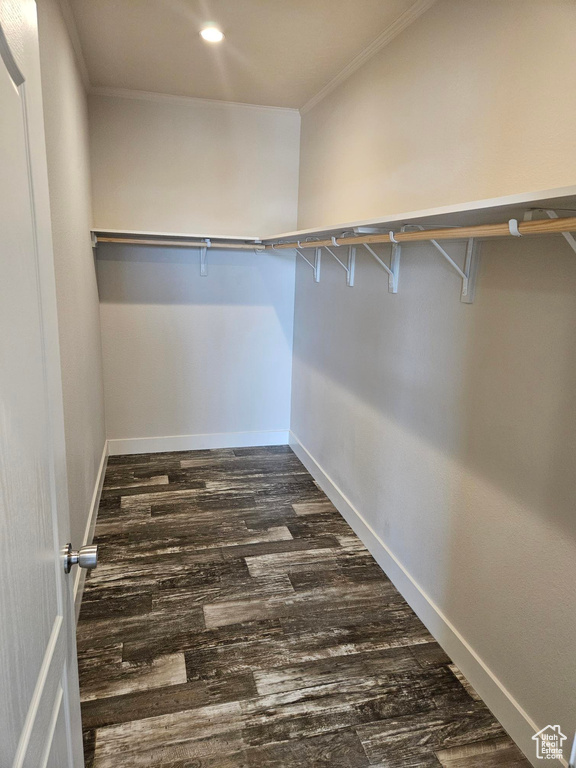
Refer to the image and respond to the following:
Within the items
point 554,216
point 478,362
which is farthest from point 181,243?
point 554,216

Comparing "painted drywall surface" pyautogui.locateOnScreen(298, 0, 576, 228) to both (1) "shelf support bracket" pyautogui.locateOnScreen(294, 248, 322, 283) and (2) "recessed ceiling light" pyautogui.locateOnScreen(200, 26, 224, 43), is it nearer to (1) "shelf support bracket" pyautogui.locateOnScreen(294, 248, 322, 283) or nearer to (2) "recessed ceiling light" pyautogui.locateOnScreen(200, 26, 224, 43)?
(1) "shelf support bracket" pyautogui.locateOnScreen(294, 248, 322, 283)

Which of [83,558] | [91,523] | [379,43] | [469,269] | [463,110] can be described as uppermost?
[379,43]

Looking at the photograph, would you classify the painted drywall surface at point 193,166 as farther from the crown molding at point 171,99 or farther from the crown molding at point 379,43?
the crown molding at point 379,43

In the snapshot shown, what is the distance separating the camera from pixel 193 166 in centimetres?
359

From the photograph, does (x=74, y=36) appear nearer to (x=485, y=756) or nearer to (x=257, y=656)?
(x=257, y=656)

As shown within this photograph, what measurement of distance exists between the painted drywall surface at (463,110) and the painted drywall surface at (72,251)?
4.67 feet

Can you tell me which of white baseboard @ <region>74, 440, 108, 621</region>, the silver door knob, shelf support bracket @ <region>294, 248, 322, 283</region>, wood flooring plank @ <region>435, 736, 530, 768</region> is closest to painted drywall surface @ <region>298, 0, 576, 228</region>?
shelf support bracket @ <region>294, 248, 322, 283</region>

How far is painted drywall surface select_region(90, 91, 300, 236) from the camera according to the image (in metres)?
3.40

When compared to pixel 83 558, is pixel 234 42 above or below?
above

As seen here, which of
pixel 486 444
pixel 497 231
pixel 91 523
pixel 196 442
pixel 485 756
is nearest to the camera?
pixel 497 231

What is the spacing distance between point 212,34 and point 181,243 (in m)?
1.35

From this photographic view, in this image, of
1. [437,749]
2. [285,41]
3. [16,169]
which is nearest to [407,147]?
[285,41]

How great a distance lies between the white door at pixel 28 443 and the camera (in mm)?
626

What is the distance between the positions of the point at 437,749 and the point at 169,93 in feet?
12.3
